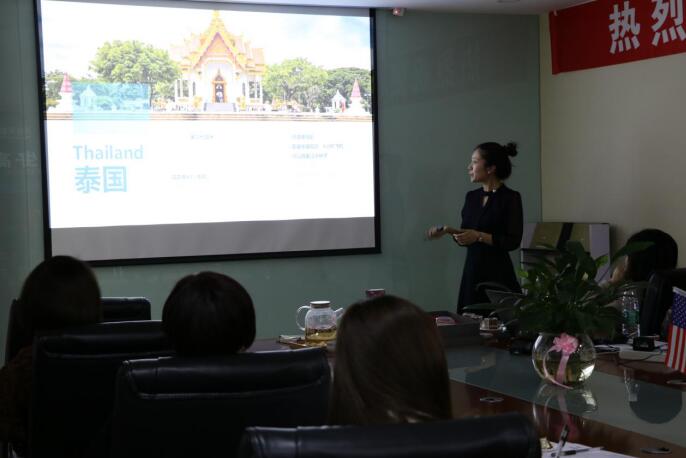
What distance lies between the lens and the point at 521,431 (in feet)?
3.70

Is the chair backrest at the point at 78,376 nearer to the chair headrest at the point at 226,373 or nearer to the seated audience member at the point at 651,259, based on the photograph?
the chair headrest at the point at 226,373

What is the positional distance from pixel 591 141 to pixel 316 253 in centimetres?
222

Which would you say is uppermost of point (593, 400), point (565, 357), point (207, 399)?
point (207, 399)

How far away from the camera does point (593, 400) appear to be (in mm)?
2572

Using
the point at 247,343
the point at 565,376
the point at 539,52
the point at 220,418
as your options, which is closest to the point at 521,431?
the point at 220,418

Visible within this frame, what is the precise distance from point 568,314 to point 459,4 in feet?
14.6

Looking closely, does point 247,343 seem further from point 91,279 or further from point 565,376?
point 565,376

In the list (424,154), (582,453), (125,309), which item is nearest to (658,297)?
(582,453)

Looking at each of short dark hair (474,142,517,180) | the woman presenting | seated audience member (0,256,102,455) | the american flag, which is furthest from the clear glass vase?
short dark hair (474,142,517,180)

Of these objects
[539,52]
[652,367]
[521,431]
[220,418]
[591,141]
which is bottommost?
[652,367]

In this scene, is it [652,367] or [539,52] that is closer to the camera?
[652,367]

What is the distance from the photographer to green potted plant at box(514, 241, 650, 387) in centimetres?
264

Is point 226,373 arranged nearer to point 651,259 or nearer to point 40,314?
point 40,314

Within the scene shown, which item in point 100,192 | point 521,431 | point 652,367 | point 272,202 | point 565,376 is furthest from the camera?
point 272,202
